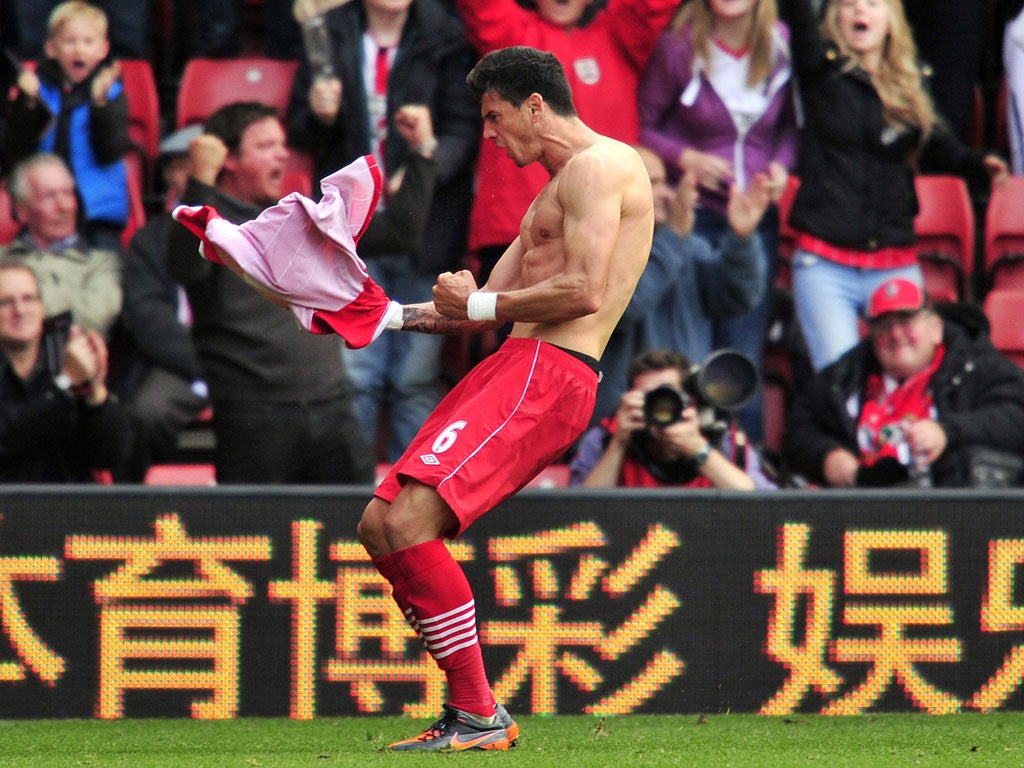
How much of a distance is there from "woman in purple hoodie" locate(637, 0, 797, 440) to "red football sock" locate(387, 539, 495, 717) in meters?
3.43

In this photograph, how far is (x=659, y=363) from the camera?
6.98 metres

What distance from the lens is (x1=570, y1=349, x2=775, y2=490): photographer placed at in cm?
665

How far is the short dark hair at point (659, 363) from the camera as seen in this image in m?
6.98

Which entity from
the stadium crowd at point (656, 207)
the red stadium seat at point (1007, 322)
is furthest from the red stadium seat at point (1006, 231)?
the red stadium seat at point (1007, 322)

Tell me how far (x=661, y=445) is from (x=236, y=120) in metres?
2.11

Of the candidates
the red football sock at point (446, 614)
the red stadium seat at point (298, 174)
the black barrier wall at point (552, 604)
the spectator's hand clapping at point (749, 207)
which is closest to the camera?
the red football sock at point (446, 614)

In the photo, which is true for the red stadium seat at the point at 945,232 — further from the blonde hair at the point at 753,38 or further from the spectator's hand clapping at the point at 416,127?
the spectator's hand clapping at the point at 416,127

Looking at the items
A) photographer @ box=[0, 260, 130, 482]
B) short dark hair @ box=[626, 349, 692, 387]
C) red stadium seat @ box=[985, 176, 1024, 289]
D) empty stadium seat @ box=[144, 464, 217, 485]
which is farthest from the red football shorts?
red stadium seat @ box=[985, 176, 1024, 289]

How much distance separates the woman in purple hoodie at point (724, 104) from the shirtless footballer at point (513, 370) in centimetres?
310

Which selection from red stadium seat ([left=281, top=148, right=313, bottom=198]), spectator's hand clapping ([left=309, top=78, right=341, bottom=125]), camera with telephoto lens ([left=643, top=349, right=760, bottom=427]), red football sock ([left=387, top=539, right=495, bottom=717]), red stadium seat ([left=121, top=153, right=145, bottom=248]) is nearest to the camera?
red football sock ([left=387, top=539, right=495, bottom=717])

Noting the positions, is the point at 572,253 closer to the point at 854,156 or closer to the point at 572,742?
the point at 572,742

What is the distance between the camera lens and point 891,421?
289 inches

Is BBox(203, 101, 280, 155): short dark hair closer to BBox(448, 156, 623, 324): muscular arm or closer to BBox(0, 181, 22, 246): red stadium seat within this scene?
BBox(0, 181, 22, 246): red stadium seat

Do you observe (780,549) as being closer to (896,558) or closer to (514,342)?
(896,558)
